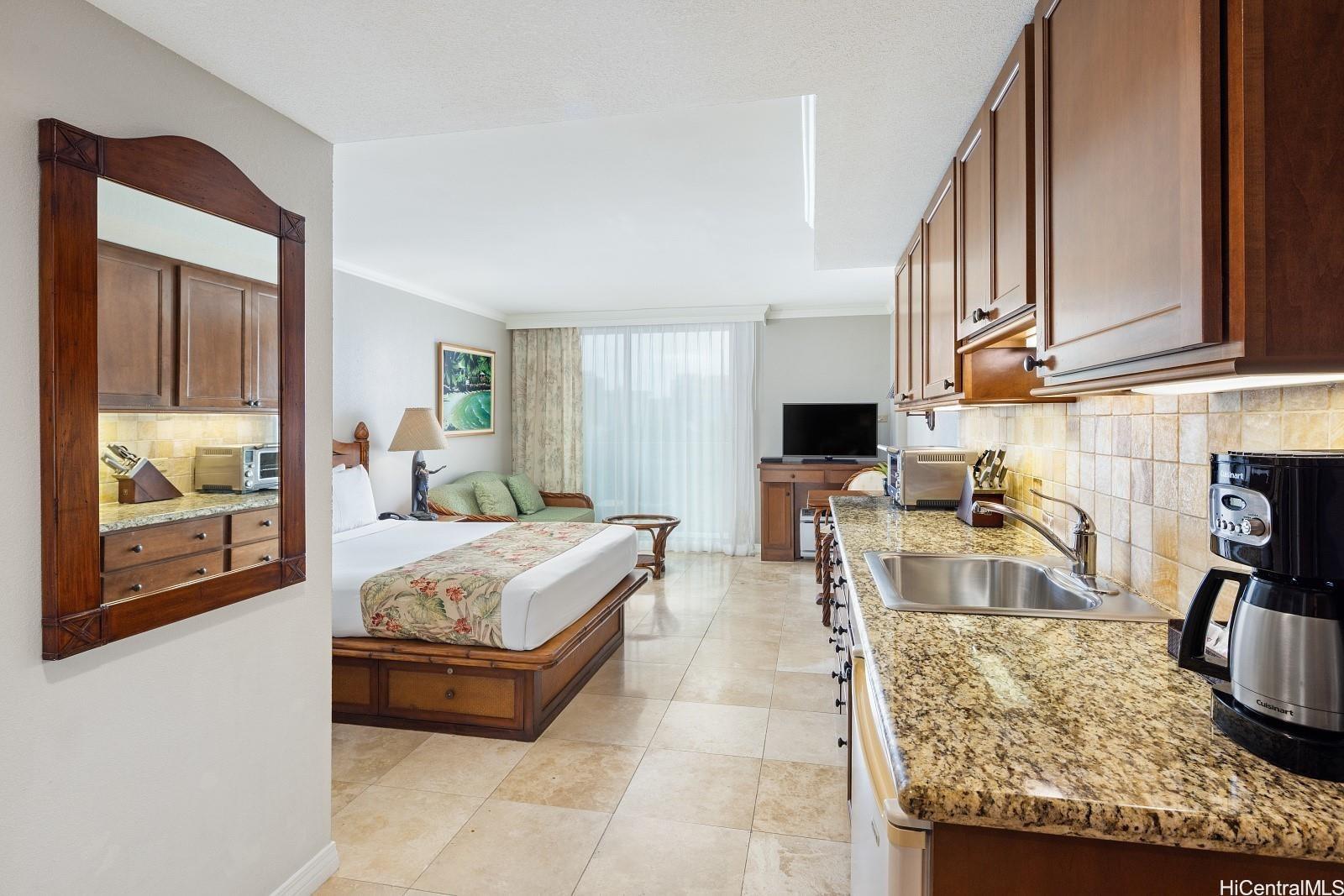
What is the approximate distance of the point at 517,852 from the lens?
2.18 meters

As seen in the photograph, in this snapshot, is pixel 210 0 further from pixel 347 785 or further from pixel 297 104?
pixel 347 785

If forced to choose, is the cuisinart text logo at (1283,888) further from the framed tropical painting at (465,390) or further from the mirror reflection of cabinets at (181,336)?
the framed tropical painting at (465,390)

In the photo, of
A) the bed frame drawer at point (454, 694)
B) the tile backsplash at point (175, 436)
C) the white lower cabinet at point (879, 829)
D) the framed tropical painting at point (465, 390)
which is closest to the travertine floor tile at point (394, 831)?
the bed frame drawer at point (454, 694)

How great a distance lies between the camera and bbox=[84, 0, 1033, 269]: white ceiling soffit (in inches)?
54.4

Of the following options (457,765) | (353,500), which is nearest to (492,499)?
(353,500)

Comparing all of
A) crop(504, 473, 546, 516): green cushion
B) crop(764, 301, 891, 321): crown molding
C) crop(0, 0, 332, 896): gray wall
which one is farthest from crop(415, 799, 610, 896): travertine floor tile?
crop(764, 301, 891, 321): crown molding

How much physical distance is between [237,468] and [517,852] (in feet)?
4.75

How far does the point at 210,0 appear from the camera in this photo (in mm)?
1348

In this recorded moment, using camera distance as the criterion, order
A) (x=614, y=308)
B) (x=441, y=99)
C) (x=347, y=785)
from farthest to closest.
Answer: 1. (x=614, y=308)
2. (x=347, y=785)
3. (x=441, y=99)

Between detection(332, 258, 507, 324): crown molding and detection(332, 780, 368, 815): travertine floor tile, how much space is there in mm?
2910

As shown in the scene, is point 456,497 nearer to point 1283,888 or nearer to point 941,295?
point 941,295

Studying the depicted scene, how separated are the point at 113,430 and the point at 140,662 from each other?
0.52 meters

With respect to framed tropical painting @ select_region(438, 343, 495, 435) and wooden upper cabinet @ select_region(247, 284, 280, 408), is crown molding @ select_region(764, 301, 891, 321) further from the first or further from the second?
wooden upper cabinet @ select_region(247, 284, 280, 408)

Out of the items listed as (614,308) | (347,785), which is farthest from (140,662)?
(614,308)
